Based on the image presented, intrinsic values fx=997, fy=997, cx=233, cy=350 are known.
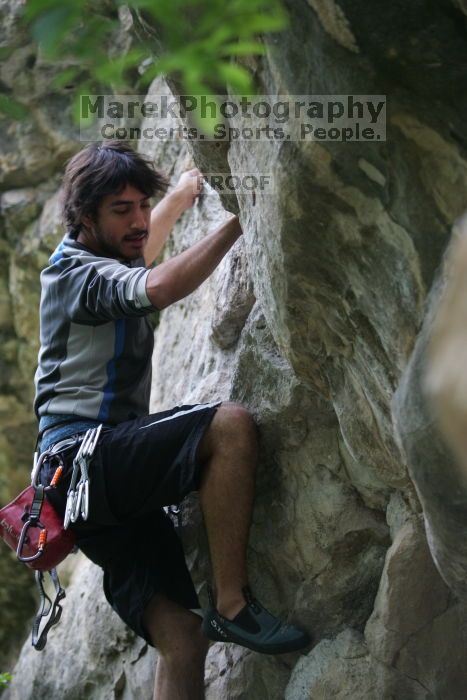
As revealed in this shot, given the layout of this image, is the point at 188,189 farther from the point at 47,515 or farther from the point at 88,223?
the point at 47,515

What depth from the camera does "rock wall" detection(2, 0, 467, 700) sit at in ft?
8.81

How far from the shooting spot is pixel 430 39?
8.68 feet

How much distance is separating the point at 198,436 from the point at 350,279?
100 centimetres

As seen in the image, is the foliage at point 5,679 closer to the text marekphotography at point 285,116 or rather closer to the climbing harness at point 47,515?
the climbing harness at point 47,515

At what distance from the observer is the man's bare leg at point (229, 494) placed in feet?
12.3

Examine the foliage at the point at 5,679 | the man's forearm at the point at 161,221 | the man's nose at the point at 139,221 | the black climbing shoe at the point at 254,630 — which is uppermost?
the man's forearm at the point at 161,221

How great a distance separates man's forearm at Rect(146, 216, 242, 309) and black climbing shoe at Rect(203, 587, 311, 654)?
116cm

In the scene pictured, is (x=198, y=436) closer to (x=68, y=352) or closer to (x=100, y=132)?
(x=68, y=352)

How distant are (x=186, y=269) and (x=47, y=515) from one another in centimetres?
114

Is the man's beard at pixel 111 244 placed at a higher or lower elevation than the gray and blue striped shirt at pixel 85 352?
higher

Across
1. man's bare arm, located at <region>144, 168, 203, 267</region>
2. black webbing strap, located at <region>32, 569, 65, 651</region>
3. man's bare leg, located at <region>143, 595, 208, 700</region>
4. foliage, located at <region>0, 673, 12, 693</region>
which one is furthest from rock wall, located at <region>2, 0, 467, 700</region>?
black webbing strap, located at <region>32, 569, 65, 651</region>

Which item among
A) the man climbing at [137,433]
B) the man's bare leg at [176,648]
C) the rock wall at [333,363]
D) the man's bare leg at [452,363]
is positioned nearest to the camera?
the man's bare leg at [452,363]

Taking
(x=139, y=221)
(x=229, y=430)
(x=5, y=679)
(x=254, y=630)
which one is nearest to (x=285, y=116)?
(x=229, y=430)

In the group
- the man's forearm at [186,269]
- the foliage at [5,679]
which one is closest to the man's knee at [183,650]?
the man's forearm at [186,269]
